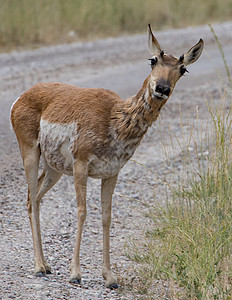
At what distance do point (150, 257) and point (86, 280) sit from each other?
2.44 feet

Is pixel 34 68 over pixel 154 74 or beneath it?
beneath

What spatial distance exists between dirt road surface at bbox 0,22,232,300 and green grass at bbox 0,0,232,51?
783 mm

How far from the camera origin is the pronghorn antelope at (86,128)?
5188 millimetres

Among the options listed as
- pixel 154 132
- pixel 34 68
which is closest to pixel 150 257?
pixel 154 132

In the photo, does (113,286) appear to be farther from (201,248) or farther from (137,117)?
(137,117)

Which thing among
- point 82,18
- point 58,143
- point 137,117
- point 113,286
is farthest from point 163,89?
point 82,18

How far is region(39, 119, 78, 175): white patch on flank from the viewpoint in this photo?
5430mm

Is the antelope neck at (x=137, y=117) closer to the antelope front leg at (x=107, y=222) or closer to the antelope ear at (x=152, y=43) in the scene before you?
the antelope ear at (x=152, y=43)

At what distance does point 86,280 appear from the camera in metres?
5.42

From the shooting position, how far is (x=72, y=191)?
7668mm

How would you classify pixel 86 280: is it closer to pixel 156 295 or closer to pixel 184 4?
pixel 156 295

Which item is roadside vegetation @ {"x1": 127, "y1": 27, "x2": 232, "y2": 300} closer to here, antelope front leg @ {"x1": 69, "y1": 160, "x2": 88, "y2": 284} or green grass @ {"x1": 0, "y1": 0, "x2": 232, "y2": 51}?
antelope front leg @ {"x1": 69, "y1": 160, "x2": 88, "y2": 284}

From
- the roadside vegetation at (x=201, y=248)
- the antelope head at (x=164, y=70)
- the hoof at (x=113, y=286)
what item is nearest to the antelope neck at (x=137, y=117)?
the antelope head at (x=164, y=70)

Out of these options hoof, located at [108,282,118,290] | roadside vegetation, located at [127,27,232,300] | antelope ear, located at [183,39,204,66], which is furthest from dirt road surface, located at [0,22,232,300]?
antelope ear, located at [183,39,204,66]
